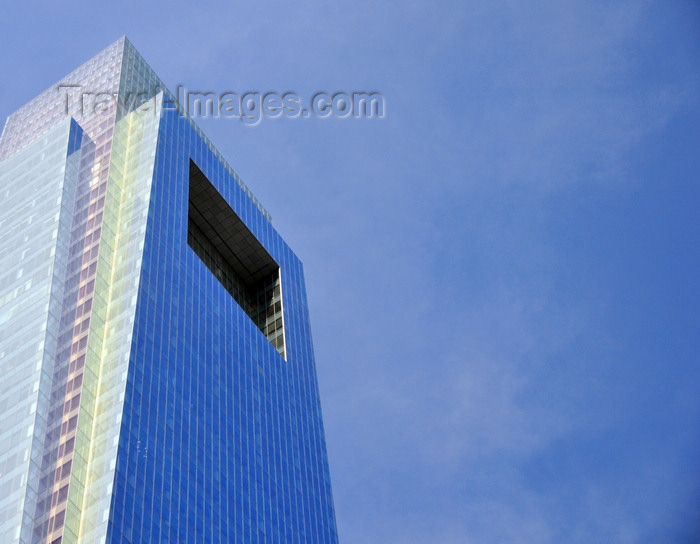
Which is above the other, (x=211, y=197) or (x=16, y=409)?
(x=211, y=197)

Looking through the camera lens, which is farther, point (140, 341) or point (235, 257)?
point (235, 257)

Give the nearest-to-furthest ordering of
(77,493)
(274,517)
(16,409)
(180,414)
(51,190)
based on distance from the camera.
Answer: (77,493), (16,409), (180,414), (274,517), (51,190)

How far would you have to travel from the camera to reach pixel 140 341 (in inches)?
3981

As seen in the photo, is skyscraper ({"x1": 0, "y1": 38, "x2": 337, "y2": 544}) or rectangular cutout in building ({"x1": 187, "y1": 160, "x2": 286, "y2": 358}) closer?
skyscraper ({"x1": 0, "y1": 38, "x2": 337, "y2": 544})

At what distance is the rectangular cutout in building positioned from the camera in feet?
474

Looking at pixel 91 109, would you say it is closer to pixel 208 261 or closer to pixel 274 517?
pixel 208 261

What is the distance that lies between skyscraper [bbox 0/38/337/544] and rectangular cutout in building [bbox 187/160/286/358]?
0.31m

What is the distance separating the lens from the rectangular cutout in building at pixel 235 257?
14450 centimetres

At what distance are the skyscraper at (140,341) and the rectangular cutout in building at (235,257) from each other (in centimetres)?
31

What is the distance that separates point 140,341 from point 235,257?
170 feet

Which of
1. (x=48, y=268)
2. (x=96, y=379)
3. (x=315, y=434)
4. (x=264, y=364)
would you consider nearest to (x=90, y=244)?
(x=48, y=268)

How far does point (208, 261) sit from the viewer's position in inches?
5846

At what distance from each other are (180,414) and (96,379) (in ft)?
31.6

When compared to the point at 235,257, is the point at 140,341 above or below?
below
